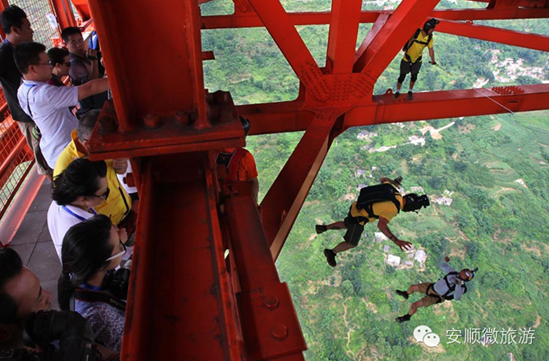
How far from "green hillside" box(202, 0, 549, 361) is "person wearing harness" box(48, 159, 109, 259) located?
23.4 meters

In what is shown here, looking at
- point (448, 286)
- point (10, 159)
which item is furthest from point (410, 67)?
point (10, 159)

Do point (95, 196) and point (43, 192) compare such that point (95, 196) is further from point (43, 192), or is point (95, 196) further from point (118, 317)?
point (43, 192)

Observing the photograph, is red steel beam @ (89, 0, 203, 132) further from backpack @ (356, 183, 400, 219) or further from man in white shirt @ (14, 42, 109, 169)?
backpack @ (356, 183, 400, 219)

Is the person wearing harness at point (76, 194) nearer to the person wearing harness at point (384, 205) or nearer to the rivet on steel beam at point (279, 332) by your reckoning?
the rivet on steel beam at point (279, 332)

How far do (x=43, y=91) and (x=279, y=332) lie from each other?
2.73 meters

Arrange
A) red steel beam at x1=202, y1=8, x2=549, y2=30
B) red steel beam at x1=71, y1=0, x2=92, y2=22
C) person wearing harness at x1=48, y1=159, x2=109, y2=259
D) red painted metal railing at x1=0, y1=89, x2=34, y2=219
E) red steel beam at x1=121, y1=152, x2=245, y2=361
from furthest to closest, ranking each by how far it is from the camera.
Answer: red steel beam at x1=71, y1=0, x2=92, y2=22, red steel beam at x1=202, y1=8, x2=549, y2=30, red painted metal railing at x1=0, y1=89, x2=34, y2=219, person wearing harness at x1=48, y1=159, x2=109, y2=259, red steel beam at x1=121, y1=152, x2=245, y2=361

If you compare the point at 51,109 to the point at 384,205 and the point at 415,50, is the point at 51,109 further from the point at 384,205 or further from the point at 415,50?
the point at 415,50

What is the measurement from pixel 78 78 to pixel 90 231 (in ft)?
10.1

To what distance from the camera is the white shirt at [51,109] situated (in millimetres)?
2873

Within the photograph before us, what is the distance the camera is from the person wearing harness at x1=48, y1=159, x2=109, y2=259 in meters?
2.19

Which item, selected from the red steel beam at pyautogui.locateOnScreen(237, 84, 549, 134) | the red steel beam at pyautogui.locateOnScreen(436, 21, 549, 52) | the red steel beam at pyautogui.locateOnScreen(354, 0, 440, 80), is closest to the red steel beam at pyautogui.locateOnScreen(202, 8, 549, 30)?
the red steel beam at pyautogui.locateOnScreen(436, 21, 549, 52)

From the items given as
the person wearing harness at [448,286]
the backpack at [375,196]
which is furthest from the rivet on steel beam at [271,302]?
the person wearing harness at [448,286]

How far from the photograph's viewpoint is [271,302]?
1354 millimetres

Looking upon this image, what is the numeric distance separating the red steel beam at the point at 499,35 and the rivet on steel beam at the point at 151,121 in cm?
504
